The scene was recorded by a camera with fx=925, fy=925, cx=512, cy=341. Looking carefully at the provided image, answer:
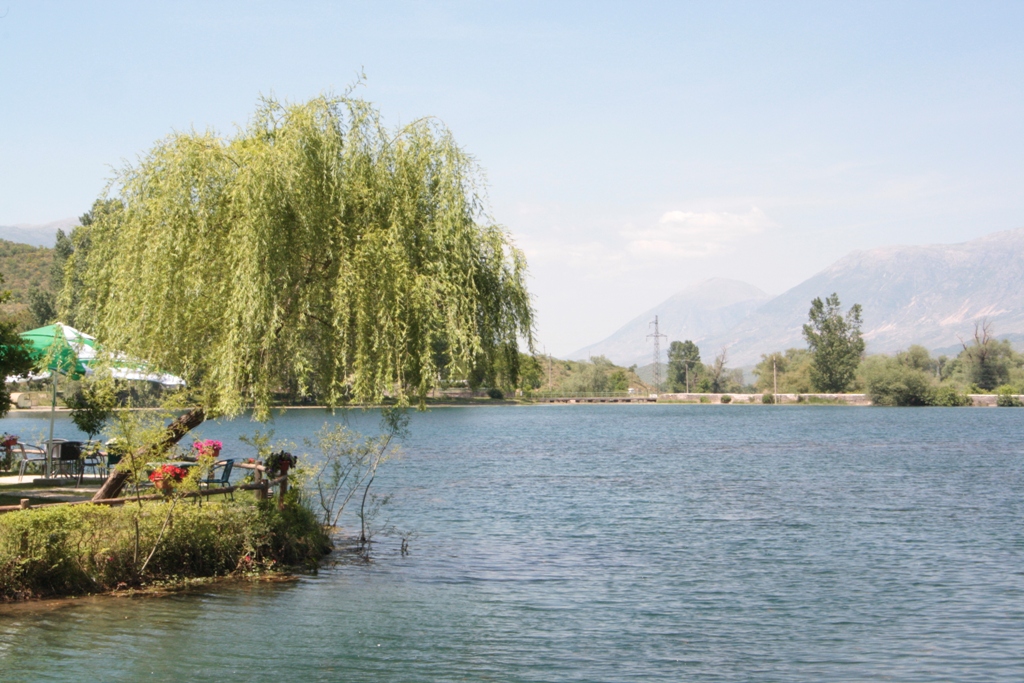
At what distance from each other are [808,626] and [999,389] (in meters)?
114

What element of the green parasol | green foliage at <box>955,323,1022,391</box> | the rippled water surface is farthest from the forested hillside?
green foliage at <box>955,323,1022,391</box>

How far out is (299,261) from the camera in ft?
47.4

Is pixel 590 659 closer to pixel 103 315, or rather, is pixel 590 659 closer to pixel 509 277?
pixel 509 277

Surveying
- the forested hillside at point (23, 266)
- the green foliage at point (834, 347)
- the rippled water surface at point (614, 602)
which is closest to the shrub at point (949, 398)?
the green foliage at point (834, 347)

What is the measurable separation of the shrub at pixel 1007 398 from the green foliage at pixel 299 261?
375 feet

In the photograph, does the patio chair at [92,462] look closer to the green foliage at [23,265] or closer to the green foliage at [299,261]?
the green foliage at [299,261]

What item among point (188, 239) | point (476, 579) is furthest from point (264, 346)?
point (476, 579)

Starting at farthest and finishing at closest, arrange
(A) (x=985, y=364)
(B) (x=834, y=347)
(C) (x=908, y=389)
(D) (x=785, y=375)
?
(D) (x=785, y=375)
(B) (x=834, y=347)
(A) (x=985, y=364)
(C) (x=908, y=389)

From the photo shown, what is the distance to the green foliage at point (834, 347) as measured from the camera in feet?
422

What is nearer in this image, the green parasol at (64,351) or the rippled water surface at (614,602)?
the rippled water surface at (614,602)

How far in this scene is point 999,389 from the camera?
11431cm

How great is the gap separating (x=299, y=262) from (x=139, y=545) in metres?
4.94

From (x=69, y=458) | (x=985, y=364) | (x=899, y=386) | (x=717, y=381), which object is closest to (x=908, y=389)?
(x=899, y=386)

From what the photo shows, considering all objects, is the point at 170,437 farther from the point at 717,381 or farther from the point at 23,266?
the point at 717,381
